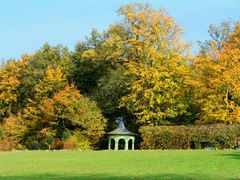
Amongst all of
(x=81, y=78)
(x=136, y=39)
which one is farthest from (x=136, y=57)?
(x=81, y=78)

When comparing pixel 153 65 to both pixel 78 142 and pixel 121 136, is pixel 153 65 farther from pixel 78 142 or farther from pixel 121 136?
pixel 78 142

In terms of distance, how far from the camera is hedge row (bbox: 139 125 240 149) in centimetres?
2717

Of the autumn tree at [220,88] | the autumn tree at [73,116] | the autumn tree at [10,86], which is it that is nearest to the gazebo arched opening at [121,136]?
the autumn tree at [73,116]

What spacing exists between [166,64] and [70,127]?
29.7 feet

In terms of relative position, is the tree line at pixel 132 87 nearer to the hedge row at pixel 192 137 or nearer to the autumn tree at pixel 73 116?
the autumn tree at pixel 73 116

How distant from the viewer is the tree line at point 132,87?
3250 cm

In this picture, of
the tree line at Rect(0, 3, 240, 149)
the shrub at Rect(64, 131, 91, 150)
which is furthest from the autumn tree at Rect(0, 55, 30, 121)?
the shrub at Rect(64, 131, 91, 150)

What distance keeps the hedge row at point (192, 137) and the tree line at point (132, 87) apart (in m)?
2.78

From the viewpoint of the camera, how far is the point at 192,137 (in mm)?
28531

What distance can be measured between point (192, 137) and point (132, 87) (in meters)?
7.88

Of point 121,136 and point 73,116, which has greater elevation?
point 73,116

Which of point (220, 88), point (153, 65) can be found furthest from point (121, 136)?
point (220, 88)

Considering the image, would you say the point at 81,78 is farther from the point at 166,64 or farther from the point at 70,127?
the point at 166,64

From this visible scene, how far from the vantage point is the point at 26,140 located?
121 feet
